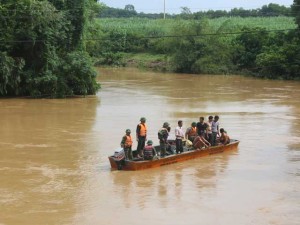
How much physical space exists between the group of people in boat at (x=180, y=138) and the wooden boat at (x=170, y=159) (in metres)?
0.16

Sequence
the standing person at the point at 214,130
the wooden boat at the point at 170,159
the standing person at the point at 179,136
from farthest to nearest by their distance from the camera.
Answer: the standing person at the point at 214,130
the standing person at the point at 179,136
the wooden boat at the point at 170,159

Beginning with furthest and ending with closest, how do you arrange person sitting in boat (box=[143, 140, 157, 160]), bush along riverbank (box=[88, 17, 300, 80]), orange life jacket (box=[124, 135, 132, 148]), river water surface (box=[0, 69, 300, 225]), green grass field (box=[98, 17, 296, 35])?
1. green grass field (box=[98, 17, 296, 35])
2. bush along riverbank (box=[88, 17, 300, 80])
3. person sitting in boat (box=[143, 140, 157, 160])
4. orange life jacket (box=[124, 135, 132, 148])
5. river water surface (box=[0, 69, 300, 225])

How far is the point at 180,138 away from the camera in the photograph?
18.0 metres

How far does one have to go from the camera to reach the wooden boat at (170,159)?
16859mm

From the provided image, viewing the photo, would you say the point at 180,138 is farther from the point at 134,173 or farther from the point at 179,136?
the point at 134,173

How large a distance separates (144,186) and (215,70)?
147 feet

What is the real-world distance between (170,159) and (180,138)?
0.79 m

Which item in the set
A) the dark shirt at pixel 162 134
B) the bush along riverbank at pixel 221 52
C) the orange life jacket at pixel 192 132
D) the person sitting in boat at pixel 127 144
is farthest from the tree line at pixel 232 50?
the person sitting in boat at pixel 127 144

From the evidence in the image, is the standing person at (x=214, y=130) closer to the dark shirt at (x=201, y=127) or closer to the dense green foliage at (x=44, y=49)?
the dark shirt at (x=201, y=127)

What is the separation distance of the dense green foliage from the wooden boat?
16.7 m

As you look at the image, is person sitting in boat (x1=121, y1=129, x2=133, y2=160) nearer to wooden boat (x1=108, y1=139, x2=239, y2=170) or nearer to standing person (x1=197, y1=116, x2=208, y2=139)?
wooden boat (x1=108, y1=139, x2=239, y2=170)

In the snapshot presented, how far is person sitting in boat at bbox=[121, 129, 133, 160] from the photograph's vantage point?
16594 millimetres

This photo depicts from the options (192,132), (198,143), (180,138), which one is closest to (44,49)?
(192,132)

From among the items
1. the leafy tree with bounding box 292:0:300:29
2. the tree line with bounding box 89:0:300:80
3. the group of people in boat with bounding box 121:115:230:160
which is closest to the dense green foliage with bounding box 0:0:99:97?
the group of people in boat with bounding box 121:115:230:160
